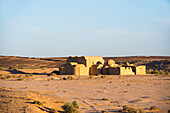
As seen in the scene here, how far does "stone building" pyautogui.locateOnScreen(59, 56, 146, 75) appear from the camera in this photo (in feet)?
94.0

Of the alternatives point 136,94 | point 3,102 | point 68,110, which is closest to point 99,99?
point 136,94

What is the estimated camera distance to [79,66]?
1186 inches

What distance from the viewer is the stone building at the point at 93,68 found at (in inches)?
1128

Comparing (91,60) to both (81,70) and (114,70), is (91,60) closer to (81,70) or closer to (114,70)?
(81,70)

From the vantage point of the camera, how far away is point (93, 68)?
3131 centimetres

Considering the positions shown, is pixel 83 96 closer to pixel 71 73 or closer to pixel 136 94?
pixel 136 94

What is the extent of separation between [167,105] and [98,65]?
61.7 ft

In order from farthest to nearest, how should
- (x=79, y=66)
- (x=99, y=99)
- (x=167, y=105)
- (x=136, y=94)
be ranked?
(x=79, y=66)
(x=136, y=94)
(x=99, y=99)
(x=167, y=105)

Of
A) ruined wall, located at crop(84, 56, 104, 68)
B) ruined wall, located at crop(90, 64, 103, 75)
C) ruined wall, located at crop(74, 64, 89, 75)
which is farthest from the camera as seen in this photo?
ruined wall, located at crop(84, 56, 104, 68)

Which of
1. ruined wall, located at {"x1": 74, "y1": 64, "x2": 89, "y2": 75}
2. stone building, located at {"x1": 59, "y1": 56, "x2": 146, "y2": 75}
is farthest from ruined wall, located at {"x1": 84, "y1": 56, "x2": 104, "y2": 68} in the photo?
ruined wall, located at {"x1": 74, "y1": 64, "x2": 89, "y2": 75}

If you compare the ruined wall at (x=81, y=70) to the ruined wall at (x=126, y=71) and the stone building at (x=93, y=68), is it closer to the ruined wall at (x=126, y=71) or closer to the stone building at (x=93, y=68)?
the stone building at (x=93, y=68)

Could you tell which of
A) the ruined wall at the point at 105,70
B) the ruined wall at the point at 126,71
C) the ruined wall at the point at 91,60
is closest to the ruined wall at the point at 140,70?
the ruined wall at the point at 126,71

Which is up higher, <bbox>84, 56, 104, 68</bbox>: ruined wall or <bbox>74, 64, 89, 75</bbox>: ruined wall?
<bbox>84, 56, 104, 68</bbox>: ruined wall

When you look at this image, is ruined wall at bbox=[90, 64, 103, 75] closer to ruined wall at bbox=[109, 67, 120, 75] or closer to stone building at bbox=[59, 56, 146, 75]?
stone building at bbox=[59, 56, 146, 75]
